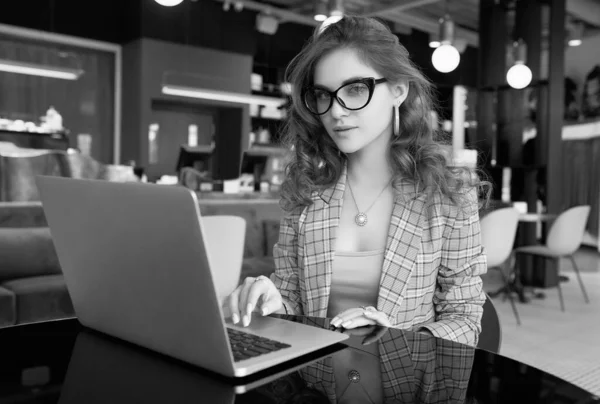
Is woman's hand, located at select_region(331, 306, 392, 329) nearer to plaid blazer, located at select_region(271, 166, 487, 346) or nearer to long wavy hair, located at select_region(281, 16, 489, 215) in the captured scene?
plaid blazer, located at select_region(271, 166, 487, 346)

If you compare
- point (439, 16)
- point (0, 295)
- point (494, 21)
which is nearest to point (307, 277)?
point (0, 295)

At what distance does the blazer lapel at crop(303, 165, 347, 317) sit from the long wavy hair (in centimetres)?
5

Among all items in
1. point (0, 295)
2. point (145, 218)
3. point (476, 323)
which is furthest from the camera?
point (0, 295)

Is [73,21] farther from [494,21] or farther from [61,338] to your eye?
Result: [61,338]

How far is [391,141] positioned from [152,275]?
86 centimetres

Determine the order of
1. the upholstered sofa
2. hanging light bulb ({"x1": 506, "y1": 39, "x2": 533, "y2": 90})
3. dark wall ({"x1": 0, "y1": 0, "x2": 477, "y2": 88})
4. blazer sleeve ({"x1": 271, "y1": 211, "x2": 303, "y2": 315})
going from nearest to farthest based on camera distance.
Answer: blazer sleeve ({"x1": 271, "y1": 211, "x2": 303, "y2": 315}) → the upholstered sofa → hanging light bulb ({"x1": 506, "y1": 39, "x2": 533, "y2": 90}) → dark wall ({"x1": 0, "y1": 0, "x2": 477, "y2": 88})

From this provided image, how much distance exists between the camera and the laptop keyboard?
0.78 metres

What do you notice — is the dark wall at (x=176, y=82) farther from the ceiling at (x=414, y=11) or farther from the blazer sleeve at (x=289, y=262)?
the blazer sleeve at (x=289, y=262)

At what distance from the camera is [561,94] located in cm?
604

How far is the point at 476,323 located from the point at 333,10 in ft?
18.7

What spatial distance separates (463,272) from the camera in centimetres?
134

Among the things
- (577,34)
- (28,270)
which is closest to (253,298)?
(28,270)

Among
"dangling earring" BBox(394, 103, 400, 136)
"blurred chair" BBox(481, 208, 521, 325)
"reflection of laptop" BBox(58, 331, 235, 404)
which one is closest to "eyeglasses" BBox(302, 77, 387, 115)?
"dangling earring" BBox(394, 103, 400, 136)

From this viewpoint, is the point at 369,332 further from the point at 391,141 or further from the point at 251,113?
the point at 251,113
